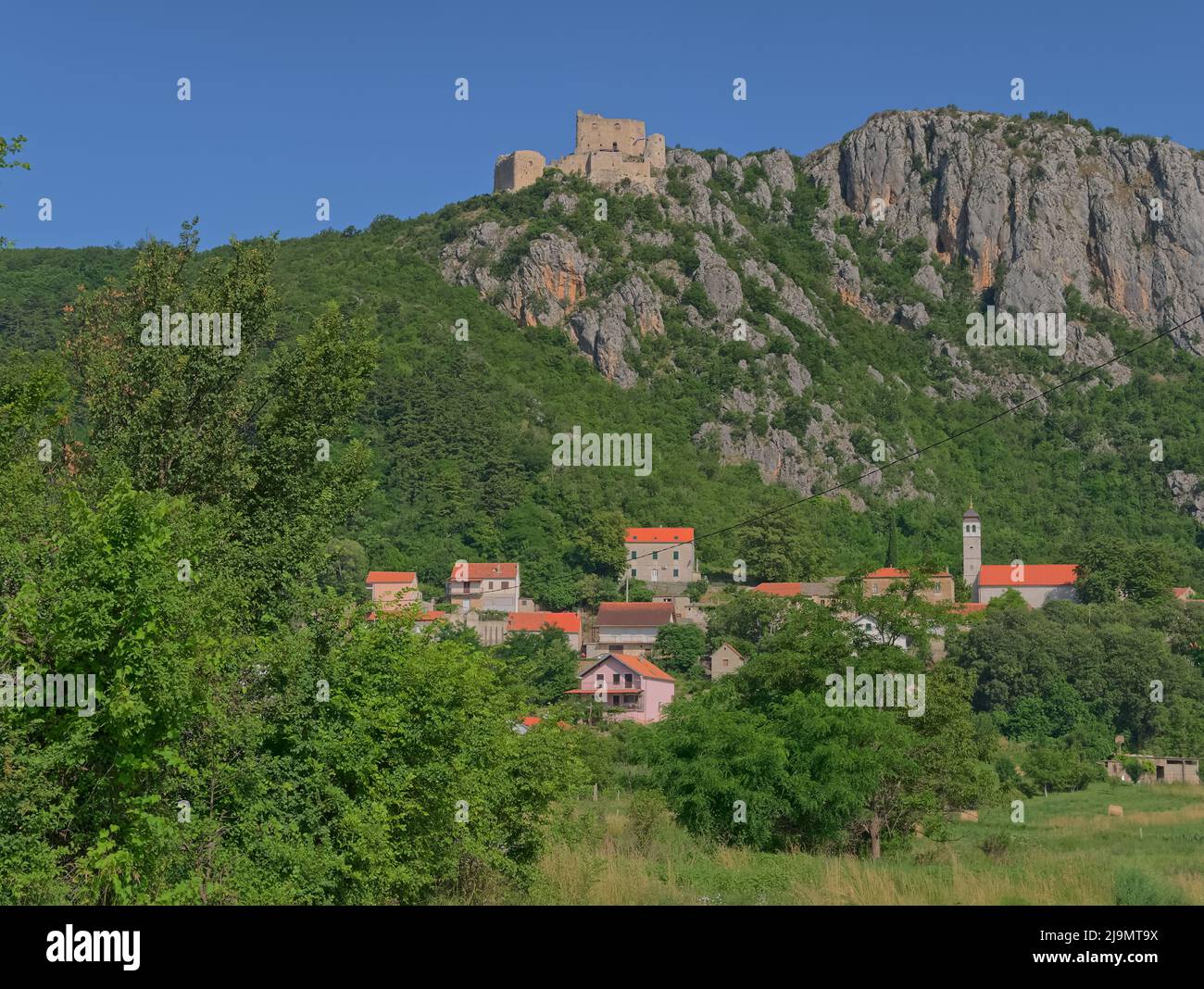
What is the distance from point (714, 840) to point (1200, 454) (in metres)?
105

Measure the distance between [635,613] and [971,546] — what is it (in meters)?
33.3

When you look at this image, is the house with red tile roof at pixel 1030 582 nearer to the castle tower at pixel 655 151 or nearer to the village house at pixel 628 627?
the village house at pixel 628 627

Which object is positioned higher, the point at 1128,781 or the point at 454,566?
the point at 454,566

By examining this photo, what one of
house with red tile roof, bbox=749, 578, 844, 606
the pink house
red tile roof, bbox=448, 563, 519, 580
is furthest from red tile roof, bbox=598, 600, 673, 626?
the pink house

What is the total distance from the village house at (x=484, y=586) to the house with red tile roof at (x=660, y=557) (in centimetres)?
857

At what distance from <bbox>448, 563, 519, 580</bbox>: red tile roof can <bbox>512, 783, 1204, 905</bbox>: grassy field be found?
153ft

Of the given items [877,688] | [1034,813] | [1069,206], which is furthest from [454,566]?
[1069,206]

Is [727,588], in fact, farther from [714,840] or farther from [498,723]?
[498,723]

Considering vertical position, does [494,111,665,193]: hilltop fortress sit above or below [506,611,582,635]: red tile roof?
above

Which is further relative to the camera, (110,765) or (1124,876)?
(1124,876)

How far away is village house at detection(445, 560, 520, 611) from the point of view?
7412cm

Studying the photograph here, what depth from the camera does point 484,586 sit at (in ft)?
247

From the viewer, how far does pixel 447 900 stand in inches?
551

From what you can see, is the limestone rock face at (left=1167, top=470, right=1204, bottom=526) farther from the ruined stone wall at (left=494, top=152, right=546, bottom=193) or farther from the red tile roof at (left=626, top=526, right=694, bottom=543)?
the ruined stone wall at (left=494, top=152, right=546, bottom=193)
